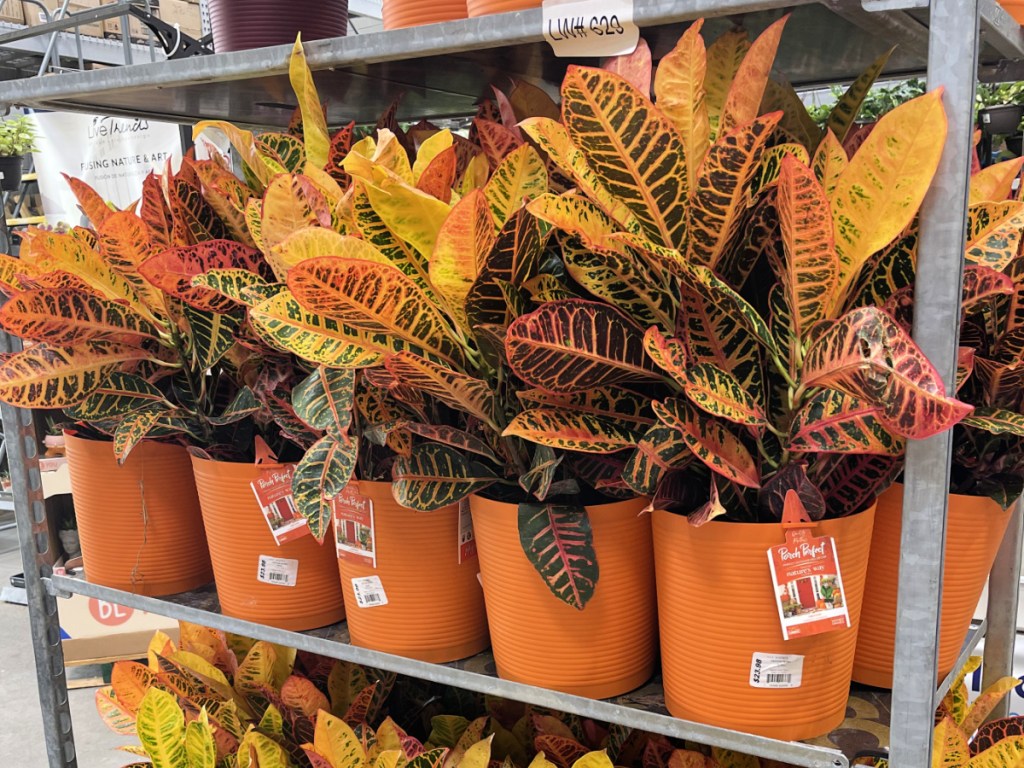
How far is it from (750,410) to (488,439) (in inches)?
12.6

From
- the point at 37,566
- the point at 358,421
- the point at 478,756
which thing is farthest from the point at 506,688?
the point at 37,566

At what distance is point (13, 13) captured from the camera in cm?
414

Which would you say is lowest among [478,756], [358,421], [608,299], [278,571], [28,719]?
[28,719]

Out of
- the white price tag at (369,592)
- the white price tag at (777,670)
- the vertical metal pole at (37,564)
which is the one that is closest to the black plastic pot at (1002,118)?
the white price tag at (777,670)

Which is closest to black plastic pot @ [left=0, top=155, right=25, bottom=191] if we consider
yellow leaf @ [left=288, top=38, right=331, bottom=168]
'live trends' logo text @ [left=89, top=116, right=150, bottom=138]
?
'live trends' logo text @ [left=89, top=116, right=150, bottom=138]

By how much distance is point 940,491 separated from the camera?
2.44 ft

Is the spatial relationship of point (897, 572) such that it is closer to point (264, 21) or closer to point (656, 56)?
point (656, 56)

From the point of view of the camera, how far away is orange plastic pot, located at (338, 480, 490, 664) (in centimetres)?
103

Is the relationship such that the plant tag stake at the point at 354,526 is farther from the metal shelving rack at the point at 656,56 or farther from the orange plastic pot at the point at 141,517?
the orange plastic pot at the point at 141,517

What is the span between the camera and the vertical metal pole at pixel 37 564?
1337 millimetres

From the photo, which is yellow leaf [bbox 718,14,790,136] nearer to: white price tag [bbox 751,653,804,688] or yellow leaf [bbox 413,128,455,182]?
yellow leaf [bbox 413,128,455,182]

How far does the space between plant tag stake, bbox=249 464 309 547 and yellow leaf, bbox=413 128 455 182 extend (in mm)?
404

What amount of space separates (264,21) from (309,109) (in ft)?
0.74

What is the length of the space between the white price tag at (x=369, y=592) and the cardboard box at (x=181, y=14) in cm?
372
